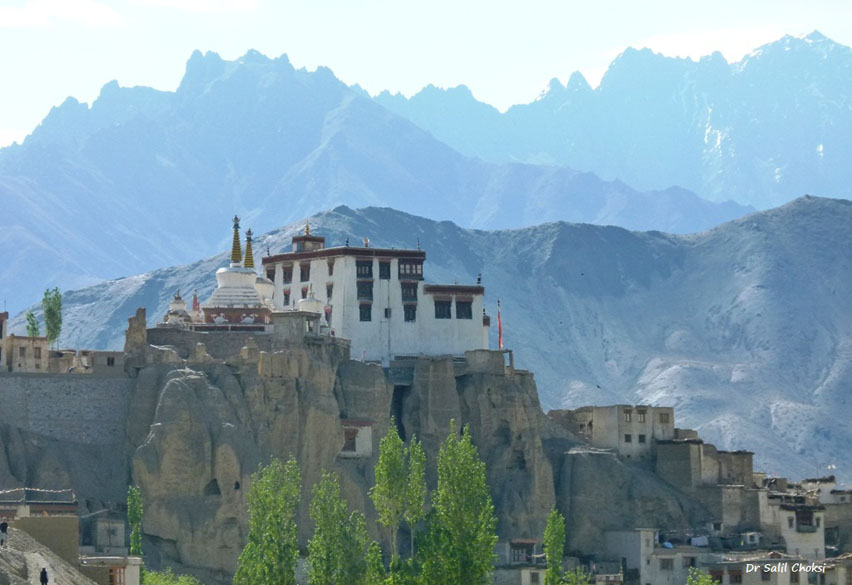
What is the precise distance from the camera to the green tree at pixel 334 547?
266 feet

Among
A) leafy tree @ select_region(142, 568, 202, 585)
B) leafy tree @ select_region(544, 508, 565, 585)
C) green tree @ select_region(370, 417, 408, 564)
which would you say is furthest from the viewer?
leafy tree @ select_region(544, 508, 565, 585)

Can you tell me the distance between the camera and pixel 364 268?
117812 mm

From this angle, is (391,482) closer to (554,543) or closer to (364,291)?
(554,543)

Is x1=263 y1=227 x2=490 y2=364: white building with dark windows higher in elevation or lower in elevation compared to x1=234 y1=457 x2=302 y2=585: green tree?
higher

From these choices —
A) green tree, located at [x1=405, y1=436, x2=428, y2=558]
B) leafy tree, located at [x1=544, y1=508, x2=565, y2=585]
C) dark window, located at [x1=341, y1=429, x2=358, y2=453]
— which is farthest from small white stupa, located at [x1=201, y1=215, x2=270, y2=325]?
green tree, located at [x1=405, y1=436, x2=428, y2=558]

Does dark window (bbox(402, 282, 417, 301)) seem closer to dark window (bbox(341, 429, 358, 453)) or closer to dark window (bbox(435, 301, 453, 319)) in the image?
dark window (bbox(435, 301, 453, 319))

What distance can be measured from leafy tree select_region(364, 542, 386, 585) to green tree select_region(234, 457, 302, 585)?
281 centimetres

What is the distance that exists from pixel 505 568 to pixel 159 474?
63.1ft

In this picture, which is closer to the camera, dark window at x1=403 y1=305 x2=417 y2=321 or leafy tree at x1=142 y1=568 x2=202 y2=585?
leafy tree at x1=142 y1=568 x2=202 y2=585

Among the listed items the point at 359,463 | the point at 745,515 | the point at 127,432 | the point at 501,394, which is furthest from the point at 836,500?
the point at 127,432

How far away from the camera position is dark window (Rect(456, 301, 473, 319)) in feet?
389

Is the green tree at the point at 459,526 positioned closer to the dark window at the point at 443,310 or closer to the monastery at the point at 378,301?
the monastery at the point at 378,301

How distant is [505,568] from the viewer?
10431cm

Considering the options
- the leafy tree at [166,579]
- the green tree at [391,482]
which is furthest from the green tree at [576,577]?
the leafy tree at [166,579]
